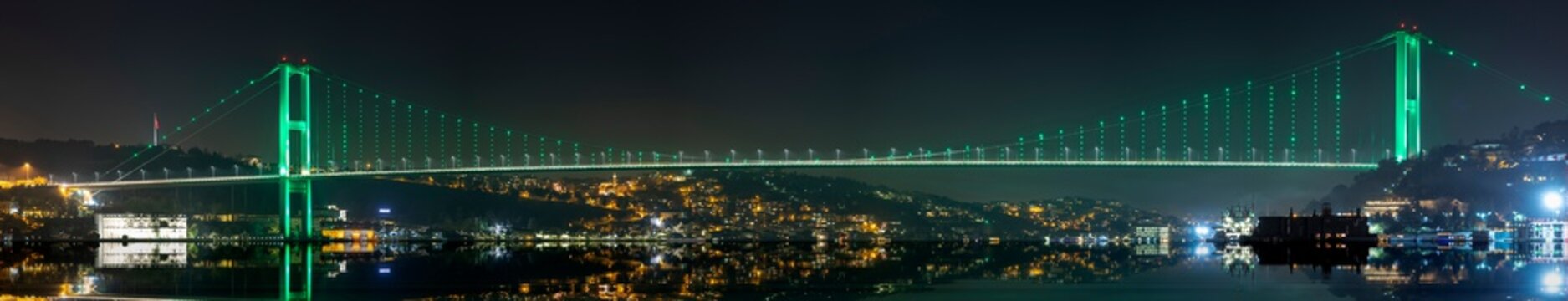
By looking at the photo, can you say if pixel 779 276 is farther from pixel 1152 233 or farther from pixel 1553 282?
pixel 1152 233

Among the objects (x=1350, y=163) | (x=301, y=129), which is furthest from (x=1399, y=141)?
(x=301, y=129)

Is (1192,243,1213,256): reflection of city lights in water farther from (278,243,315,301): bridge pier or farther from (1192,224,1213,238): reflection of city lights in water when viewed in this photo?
(1192,224,1213,238): reflection of city lights in water

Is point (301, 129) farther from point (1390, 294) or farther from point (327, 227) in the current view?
point (1390, 294)

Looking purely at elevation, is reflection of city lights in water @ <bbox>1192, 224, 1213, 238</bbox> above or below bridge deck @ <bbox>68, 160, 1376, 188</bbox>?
below

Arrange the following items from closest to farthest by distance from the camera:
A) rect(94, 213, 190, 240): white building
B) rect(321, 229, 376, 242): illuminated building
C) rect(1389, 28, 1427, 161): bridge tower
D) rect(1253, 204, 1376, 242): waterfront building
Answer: rect(1389, 28, 1427, 161): bridge tower
rect(1253, 204, 1376, 242): waterfront building
rect(94, 213, 190, 240): white building
rect(321, 229, 376, 242): illuminated building

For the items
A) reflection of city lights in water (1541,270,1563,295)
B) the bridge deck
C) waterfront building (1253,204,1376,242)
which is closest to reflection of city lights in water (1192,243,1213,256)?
the bridge deck

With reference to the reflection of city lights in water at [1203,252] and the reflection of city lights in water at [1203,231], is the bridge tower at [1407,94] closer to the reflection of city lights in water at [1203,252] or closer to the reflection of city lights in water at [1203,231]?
the reflection of city lights in water at [1203,252]
